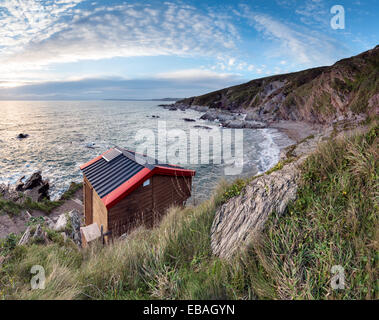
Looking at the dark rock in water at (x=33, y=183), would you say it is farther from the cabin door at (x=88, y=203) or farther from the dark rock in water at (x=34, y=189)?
the cabin door at (x=88, y=203)

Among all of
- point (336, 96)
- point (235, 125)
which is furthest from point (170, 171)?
point (336, 96)

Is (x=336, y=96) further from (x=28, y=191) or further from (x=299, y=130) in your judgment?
(x=28, y=191)

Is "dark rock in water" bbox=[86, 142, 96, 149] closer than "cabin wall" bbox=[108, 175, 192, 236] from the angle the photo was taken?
No

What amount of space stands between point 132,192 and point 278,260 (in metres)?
6.22

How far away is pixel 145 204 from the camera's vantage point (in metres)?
8.55

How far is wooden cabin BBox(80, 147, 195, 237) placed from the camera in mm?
7883

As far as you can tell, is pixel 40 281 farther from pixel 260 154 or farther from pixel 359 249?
pixel 260 154

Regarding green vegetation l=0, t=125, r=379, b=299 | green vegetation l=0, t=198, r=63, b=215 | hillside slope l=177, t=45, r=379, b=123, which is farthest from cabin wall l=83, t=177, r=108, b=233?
hillside slope l=177, t=45, r=379, b=123

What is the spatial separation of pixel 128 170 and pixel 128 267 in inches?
229

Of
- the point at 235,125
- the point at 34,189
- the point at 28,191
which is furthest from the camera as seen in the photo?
the point at 235,125

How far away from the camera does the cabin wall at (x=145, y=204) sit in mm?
7941

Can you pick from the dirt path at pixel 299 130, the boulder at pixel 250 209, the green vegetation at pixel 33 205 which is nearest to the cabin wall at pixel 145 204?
the boulder at pixel 250 209

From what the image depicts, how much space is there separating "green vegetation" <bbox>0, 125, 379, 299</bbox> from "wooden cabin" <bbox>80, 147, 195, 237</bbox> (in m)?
3.31
